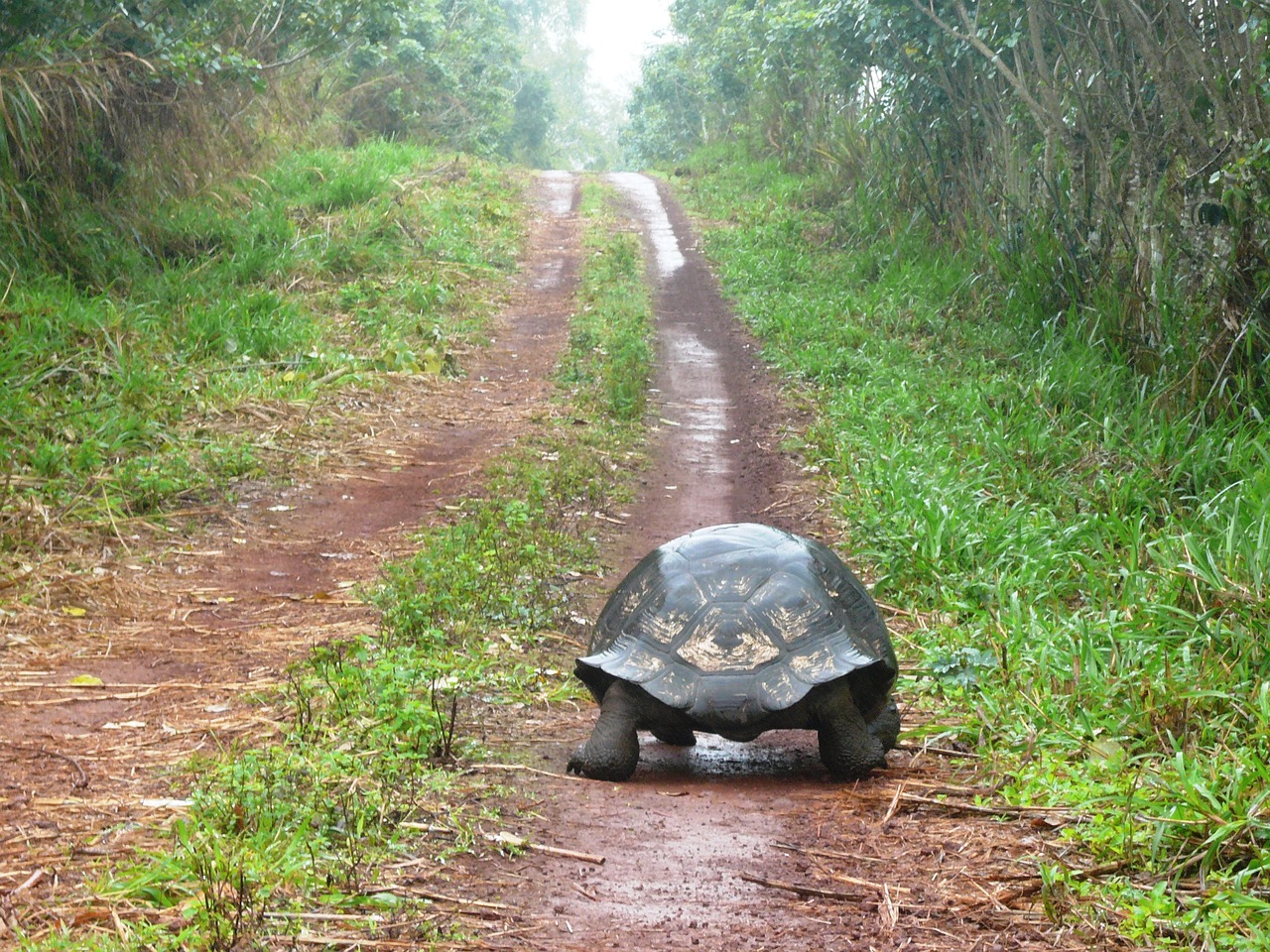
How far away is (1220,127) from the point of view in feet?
27.6

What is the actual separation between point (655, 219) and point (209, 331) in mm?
14537

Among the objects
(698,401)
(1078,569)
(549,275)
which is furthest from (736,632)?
(549,275)

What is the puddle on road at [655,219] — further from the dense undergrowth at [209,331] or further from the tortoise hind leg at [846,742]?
the tortoise hind leg at [846,742]

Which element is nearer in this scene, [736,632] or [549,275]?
[736,632]

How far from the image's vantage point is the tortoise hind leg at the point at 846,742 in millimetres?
4133

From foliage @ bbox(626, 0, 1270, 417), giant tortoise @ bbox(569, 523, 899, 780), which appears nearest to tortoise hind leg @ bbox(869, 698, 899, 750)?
giant tortoise @ bbox(569, 523, 899, 780)

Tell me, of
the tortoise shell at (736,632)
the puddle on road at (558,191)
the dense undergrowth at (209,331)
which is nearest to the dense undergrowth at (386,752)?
the tortoise shell at (736,632)

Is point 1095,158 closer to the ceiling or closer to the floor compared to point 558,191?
closer to the ceiling

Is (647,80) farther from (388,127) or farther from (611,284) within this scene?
(611,284)

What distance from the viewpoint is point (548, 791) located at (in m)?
3.96

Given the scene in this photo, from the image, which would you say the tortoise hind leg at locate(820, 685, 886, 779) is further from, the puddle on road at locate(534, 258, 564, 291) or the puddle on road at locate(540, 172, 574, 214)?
the puddle on road at locate(540, 172, 574, 214)

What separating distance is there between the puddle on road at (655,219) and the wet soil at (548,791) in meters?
11.8

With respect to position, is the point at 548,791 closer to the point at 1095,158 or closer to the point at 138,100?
the point at 1095,158

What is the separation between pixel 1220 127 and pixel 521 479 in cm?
527
